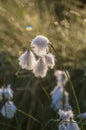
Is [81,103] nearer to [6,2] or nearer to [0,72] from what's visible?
[0,72]

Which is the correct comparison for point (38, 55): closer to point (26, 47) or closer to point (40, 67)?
point (40, 67)

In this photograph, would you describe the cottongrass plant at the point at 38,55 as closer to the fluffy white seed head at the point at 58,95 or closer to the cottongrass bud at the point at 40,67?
the cottongrass bud at the point at 40,67

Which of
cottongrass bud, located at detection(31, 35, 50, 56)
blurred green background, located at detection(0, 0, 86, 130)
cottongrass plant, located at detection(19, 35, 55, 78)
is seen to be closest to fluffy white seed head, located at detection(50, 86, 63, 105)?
blurred green background, located at detection(0, 0, 86, 130)

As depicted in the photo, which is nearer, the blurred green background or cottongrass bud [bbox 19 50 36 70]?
cottongrass bud [bbox 19 50 36 70]

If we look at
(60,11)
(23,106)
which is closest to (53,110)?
(23,106)

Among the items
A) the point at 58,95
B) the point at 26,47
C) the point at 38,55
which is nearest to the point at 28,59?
the point at 38,55

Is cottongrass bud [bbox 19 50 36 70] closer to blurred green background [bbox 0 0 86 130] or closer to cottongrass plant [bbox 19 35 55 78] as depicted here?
cottongrass plant [bbox 19 35 55 78]
